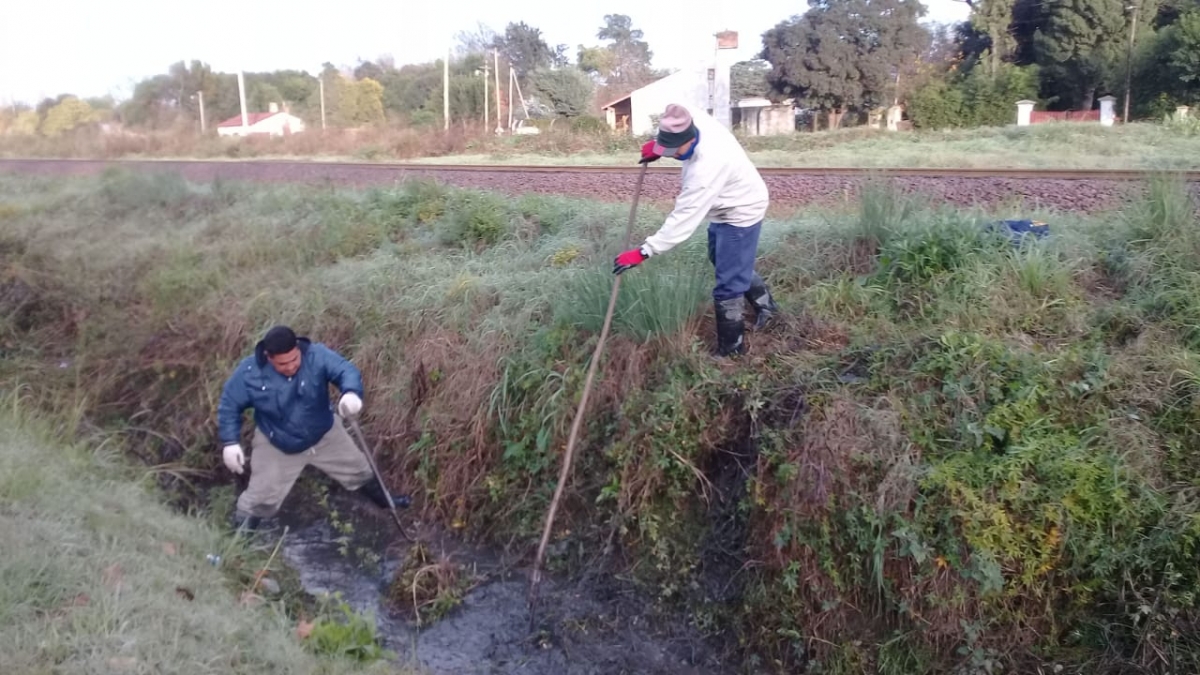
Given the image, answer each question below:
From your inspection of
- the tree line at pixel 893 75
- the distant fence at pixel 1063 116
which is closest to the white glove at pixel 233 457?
the tree line at pixel 893 75

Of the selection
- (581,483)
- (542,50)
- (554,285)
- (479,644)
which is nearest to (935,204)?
(554,285)

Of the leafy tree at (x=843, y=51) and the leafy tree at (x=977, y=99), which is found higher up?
the leafy tree at (x=843, y=51)

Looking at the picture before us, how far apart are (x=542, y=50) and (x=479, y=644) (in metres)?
52.0

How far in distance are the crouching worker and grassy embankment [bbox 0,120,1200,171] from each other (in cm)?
960

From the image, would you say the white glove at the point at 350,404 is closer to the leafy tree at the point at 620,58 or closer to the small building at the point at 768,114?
the small building at the point at 768,114

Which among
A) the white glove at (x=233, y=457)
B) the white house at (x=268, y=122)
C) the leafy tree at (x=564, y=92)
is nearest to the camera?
the white glove at (x=233, y=457)

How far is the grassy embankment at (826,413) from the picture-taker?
421 cm

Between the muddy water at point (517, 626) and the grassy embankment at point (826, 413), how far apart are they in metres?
0.18

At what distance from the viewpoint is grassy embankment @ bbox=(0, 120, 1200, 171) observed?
47.2 ft

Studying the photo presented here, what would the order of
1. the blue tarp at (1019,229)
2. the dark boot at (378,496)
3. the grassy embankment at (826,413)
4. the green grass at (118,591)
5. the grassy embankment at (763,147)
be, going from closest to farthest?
1. the green grass at (118,591)
2. the grassy embankment at (826,413)
3. the blue tarp at (1019,229)
4. the dark boot at (378,496)
5. the grassy embankment at (763,147)

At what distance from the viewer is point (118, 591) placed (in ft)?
13.6

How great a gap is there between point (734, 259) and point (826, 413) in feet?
3.68

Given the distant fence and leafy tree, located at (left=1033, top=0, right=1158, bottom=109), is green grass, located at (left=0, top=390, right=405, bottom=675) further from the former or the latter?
leafy tree, located at (left=1033, top=0, right=1158, bottom=109)

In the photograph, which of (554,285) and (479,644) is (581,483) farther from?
(554,285)
